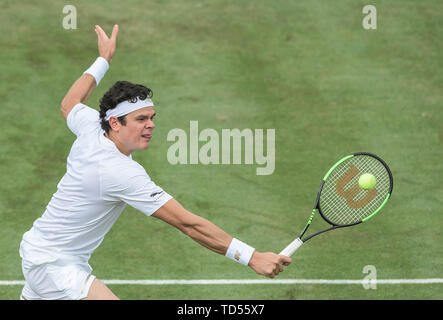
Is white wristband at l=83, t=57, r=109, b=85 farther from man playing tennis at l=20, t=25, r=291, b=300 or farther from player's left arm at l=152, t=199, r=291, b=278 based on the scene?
player's left arm at l=152, t=199, r=291, b=278

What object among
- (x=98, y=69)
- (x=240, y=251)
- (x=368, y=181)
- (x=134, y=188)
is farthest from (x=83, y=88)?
(x=368, y=181)

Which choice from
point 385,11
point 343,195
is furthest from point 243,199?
point 385,11

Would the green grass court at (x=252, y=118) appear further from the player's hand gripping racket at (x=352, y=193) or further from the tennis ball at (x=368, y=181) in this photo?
the tennis ball at (x=368, y=181)

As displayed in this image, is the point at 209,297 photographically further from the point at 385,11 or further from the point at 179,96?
the point at 385,11

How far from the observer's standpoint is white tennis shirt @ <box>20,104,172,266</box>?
268 inches

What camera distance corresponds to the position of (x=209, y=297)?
959 cm

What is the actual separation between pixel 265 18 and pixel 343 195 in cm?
687

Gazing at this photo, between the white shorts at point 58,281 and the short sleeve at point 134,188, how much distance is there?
83 centimetres

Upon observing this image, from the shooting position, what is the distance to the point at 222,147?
1246 centimetres

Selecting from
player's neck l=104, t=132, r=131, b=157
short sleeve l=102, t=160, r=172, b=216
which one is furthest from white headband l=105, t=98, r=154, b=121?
short sleeve l=102, t=160, r=172, b=216

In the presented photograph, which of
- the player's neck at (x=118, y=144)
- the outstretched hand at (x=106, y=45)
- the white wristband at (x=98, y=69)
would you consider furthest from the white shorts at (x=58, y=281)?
the outstretched hand at (x=106, y=45)

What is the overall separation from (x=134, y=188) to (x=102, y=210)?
46cm

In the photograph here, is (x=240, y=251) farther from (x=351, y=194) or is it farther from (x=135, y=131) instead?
(x=351, y=194)

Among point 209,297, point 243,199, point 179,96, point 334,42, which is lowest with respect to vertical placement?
point 209,297
